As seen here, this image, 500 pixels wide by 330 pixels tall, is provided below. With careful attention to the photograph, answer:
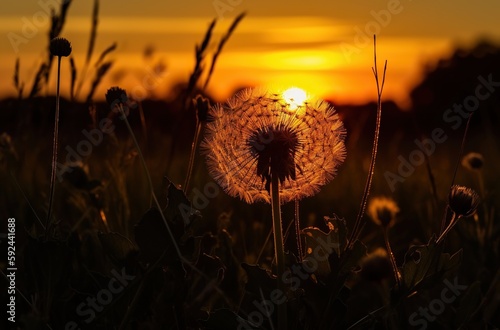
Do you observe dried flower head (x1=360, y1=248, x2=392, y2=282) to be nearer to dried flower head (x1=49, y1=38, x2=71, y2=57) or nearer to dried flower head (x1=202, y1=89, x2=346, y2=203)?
dried flower head (x1=202, y1=89, x2=346, y2=203)

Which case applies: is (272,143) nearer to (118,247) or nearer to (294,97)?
(294,97)

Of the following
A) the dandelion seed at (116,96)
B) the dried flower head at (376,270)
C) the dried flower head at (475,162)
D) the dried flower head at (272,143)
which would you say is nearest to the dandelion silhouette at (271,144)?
the dried flower head at (272,143)

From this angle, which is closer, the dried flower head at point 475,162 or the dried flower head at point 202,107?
the dried flower head at point 202,107

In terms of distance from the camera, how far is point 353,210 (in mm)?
5156

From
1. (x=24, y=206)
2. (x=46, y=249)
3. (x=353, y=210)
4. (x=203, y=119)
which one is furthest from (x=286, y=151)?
(x=353, y=210)

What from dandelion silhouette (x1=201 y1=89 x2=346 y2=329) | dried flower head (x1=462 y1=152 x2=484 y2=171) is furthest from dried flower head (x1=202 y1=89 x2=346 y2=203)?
dried flower head (x1=462 y1=152 x2=484 y2=171)

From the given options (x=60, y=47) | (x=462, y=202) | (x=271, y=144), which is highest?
(x=60, y=47)

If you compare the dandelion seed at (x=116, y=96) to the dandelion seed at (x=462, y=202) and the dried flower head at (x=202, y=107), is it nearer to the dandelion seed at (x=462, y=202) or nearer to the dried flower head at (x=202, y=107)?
the dried flower head at (x=202, y=107)

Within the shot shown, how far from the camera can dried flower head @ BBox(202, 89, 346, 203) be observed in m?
2.55

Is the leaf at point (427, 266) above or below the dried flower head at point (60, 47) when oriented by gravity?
below

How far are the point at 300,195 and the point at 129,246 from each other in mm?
633

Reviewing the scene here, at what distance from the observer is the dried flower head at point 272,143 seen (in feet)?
8.36

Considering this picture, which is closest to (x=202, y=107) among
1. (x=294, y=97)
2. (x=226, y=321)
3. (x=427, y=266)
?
(x=294, y=97)

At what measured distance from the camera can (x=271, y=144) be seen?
252 centimetres
